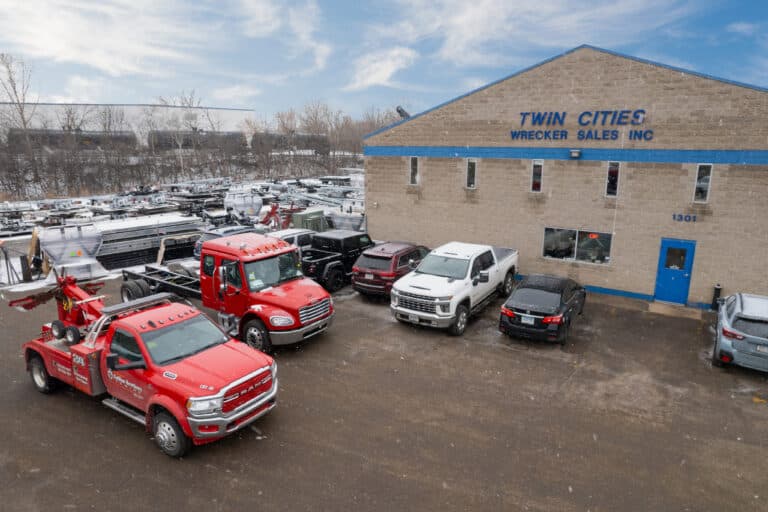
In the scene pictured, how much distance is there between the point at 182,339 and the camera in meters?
7.97

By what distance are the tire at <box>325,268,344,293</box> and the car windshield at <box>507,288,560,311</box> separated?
21.5 feet

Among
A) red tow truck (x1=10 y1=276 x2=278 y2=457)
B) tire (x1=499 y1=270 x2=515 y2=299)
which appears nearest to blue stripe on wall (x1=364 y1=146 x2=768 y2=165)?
tire (x1=499 y1=270 x2=515 y2=299)

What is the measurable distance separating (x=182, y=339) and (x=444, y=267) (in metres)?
7.58

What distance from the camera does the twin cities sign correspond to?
14414 mm

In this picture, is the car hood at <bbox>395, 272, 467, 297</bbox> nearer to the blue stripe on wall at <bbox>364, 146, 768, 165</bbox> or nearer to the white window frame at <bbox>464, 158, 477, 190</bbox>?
the white window frame at <bbox>464, 158, 477, 190</bbox>

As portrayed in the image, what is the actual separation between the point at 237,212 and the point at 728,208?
84.8 feet

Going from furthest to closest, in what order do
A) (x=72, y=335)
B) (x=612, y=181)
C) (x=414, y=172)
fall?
(x=414, y=172)
(x=612, y=181)
(x=72, y=335)

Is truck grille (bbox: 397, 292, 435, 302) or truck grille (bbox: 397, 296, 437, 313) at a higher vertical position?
truck grille (bbox: 397, 292, 435, 302)

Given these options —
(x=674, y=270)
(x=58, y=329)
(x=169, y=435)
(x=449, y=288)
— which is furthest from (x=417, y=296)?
(x=674, y=270)

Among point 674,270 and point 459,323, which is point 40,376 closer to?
point 459,323

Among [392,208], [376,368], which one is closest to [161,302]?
[376,368]

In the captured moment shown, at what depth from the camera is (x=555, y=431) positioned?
8.06m

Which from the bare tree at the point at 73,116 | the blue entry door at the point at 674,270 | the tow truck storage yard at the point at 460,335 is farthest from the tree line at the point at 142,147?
the blue entry door at the point at 674,270

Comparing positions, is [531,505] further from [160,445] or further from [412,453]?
[160,445]
